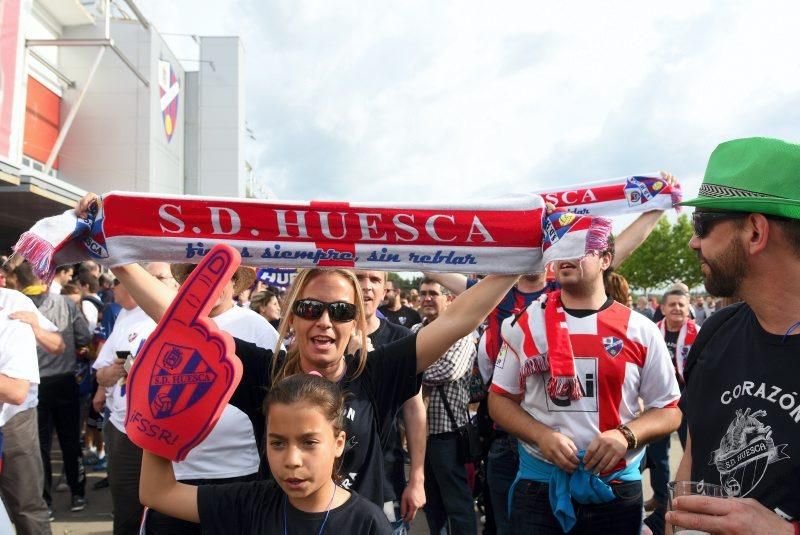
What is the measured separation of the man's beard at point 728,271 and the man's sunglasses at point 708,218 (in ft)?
0.24

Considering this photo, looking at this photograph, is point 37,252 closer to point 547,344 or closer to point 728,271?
point 547,344

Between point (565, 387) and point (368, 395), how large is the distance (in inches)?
38.0

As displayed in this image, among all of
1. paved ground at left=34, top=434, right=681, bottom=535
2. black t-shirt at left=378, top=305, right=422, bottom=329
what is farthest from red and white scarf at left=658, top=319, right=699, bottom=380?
black t-shirt at left=378, top=305, right=422, bottom=329

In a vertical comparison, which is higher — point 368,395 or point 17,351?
point 17,351

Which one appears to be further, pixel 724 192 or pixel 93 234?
pixel 93 234

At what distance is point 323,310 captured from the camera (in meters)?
2.20

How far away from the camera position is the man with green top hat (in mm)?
1536

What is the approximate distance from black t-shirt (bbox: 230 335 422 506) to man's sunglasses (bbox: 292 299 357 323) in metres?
0.19

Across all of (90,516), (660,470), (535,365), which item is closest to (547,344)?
(535,365)

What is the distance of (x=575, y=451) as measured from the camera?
2.61 meters

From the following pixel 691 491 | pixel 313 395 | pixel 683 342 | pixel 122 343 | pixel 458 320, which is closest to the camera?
Answer: pixel 691 491

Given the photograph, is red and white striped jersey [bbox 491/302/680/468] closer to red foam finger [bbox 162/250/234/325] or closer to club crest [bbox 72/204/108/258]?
red foam finger [bbox 162/250/234/325]

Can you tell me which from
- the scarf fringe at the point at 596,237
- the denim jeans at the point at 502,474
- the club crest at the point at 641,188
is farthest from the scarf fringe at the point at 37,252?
the club crest at the point at 641,188

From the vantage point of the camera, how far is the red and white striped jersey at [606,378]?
2695 mm
